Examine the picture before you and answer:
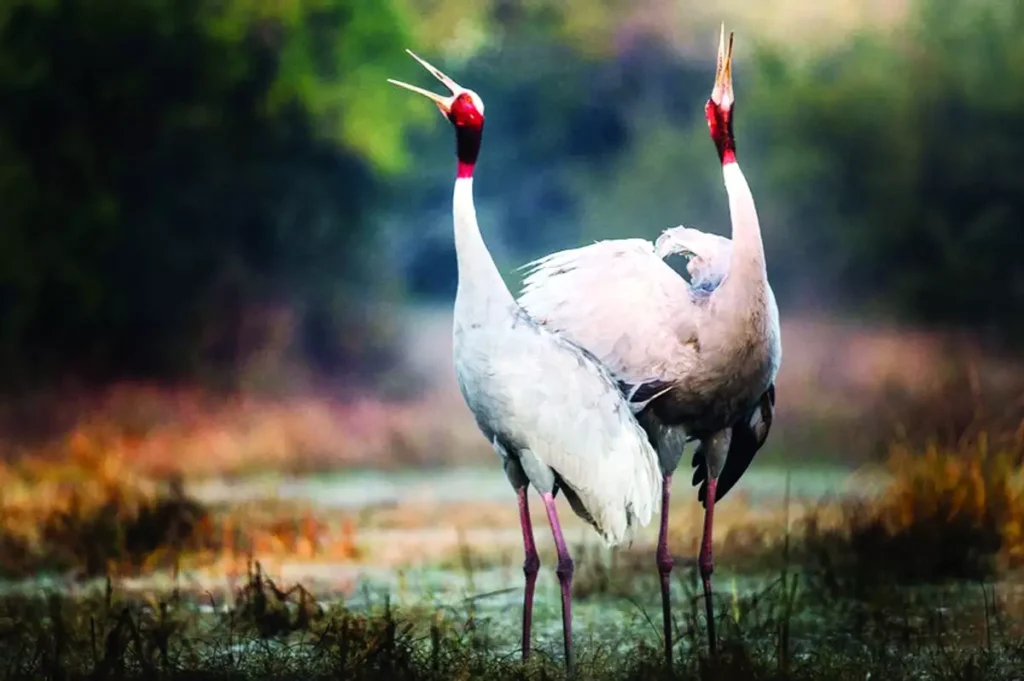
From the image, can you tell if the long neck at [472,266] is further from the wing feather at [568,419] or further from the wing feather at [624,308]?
the wing feather at [624,308]

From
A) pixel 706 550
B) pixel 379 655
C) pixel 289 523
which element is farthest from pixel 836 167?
pixel 379 655

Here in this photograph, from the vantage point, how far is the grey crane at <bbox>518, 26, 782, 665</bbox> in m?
3.94

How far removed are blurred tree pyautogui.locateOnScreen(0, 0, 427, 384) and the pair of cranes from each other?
3527mm

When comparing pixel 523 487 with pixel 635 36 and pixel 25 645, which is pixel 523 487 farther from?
pixel 635 36

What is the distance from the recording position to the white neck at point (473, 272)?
3771mm

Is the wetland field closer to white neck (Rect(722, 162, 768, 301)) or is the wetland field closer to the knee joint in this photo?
the knee joint

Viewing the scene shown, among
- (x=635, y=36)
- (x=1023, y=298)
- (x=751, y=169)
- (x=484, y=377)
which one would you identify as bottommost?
(x=484, y=377)

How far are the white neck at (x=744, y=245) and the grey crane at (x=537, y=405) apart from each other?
379mm

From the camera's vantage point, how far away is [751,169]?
7.10 metres

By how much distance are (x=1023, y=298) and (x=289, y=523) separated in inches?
121

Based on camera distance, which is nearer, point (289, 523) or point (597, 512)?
point (597, 512)

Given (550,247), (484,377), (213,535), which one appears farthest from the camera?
(550,247)

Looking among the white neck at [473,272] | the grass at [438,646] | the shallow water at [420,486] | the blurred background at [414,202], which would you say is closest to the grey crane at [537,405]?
the white neck at [473,272]

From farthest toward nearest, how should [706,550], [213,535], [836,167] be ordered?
[836,167] → [213,535] → [706,550]
